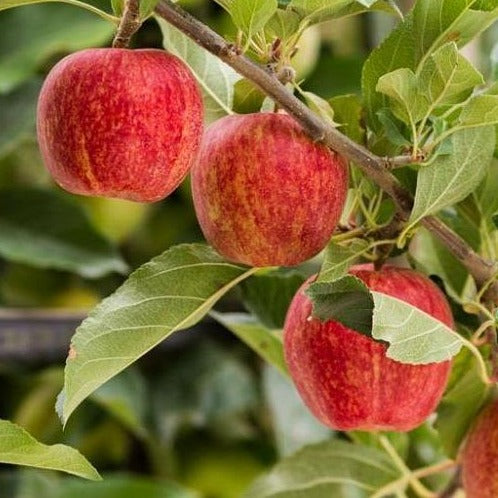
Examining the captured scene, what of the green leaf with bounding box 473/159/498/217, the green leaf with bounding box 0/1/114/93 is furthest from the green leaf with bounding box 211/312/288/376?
the green leaf with bounding box 0/1/114/93

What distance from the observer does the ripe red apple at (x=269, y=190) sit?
15.4 inches

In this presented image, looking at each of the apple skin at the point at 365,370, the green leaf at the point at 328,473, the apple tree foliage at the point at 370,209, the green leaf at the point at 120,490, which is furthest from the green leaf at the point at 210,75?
the green leaf at the point at 120,490

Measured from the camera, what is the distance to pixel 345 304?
0.39 m

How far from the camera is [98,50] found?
0.38 meters

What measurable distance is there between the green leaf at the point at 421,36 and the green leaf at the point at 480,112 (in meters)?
0.03

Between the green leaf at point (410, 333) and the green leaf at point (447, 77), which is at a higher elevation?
the green leaf at point (447, 77)

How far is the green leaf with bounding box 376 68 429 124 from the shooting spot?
1.29 feet

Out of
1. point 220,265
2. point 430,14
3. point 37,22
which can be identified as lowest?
point 37,22

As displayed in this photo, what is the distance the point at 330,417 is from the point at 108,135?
0.49 ft

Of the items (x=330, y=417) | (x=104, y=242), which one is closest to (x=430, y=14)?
(x=330, y=417)

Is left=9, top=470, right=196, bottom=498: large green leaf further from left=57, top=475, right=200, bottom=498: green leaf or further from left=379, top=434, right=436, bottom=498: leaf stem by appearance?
left=379, top=434, right=436, bottom=498: leaf stem

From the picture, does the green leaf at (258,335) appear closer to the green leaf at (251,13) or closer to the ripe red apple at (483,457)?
the ripe red apple at (483,457)

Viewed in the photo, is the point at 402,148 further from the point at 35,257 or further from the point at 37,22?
the point at 37,22

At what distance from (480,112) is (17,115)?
0.71 metres
